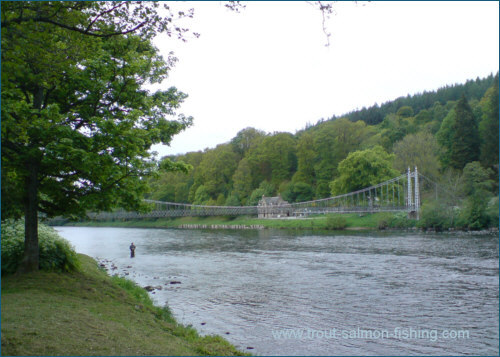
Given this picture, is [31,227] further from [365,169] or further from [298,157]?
[298,157]

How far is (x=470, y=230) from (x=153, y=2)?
34.5 m

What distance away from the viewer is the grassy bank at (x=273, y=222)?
4325cm

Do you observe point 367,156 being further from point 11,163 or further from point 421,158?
point 11,163

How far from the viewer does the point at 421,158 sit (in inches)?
2108

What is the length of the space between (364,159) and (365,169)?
136 cm

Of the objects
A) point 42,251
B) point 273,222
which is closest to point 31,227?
point 42,251

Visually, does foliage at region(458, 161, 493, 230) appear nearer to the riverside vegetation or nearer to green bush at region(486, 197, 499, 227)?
green bush at region(486, 197, 499, 227)

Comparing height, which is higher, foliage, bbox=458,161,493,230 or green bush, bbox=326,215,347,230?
foliage, bbox=458,161,493,230

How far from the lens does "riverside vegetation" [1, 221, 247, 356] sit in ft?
17.3

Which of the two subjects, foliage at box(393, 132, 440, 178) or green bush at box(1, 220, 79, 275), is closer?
green bush at box(1, 220, 79, 275)

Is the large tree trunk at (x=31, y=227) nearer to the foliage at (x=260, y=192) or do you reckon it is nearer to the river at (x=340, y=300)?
the river at (x=340, y=300)

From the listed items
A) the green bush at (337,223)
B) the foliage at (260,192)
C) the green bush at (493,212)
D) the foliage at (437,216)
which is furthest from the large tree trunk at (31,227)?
the foliage at (260,192)

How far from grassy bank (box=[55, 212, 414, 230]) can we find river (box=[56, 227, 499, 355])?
70.5ft

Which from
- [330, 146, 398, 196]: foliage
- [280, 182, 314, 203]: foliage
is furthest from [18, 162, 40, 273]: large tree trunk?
[280, 182, 314, 203]: foliage
